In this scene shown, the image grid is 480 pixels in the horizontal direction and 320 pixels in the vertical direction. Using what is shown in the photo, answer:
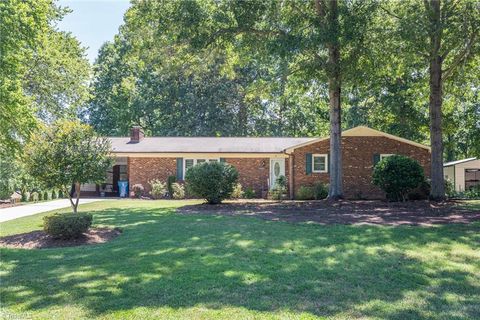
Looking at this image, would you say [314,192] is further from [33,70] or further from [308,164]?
[33,70]

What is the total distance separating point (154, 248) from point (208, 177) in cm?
795

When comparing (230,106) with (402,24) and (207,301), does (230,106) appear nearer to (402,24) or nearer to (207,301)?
(402,24)

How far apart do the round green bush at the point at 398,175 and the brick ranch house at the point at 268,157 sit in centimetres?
477

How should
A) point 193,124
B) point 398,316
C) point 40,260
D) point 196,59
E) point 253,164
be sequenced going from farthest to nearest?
point 193,124 < point 253,164 < point 196,59 < point 40,260 < point 398,316

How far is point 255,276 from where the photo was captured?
233 inches

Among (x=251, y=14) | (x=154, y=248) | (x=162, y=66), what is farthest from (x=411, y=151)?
(x=154, y=248)

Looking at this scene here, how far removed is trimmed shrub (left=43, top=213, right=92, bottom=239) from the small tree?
3.30 feet

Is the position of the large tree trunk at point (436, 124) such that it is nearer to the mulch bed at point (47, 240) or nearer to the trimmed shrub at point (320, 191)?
the trimmed shrub at point (320, 191)

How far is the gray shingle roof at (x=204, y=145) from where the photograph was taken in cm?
2358

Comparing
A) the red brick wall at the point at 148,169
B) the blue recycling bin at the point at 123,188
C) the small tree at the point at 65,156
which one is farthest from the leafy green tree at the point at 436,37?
the blue recycling bin at the point at 123,188

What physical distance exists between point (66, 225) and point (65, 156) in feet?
5.57

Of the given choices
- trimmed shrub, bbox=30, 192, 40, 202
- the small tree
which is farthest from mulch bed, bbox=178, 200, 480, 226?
trimmed shrub, bbox=30, 192, 40, 202

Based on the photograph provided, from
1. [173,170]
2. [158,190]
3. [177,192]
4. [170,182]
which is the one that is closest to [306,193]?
[177,192]

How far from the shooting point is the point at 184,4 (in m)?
15.1
